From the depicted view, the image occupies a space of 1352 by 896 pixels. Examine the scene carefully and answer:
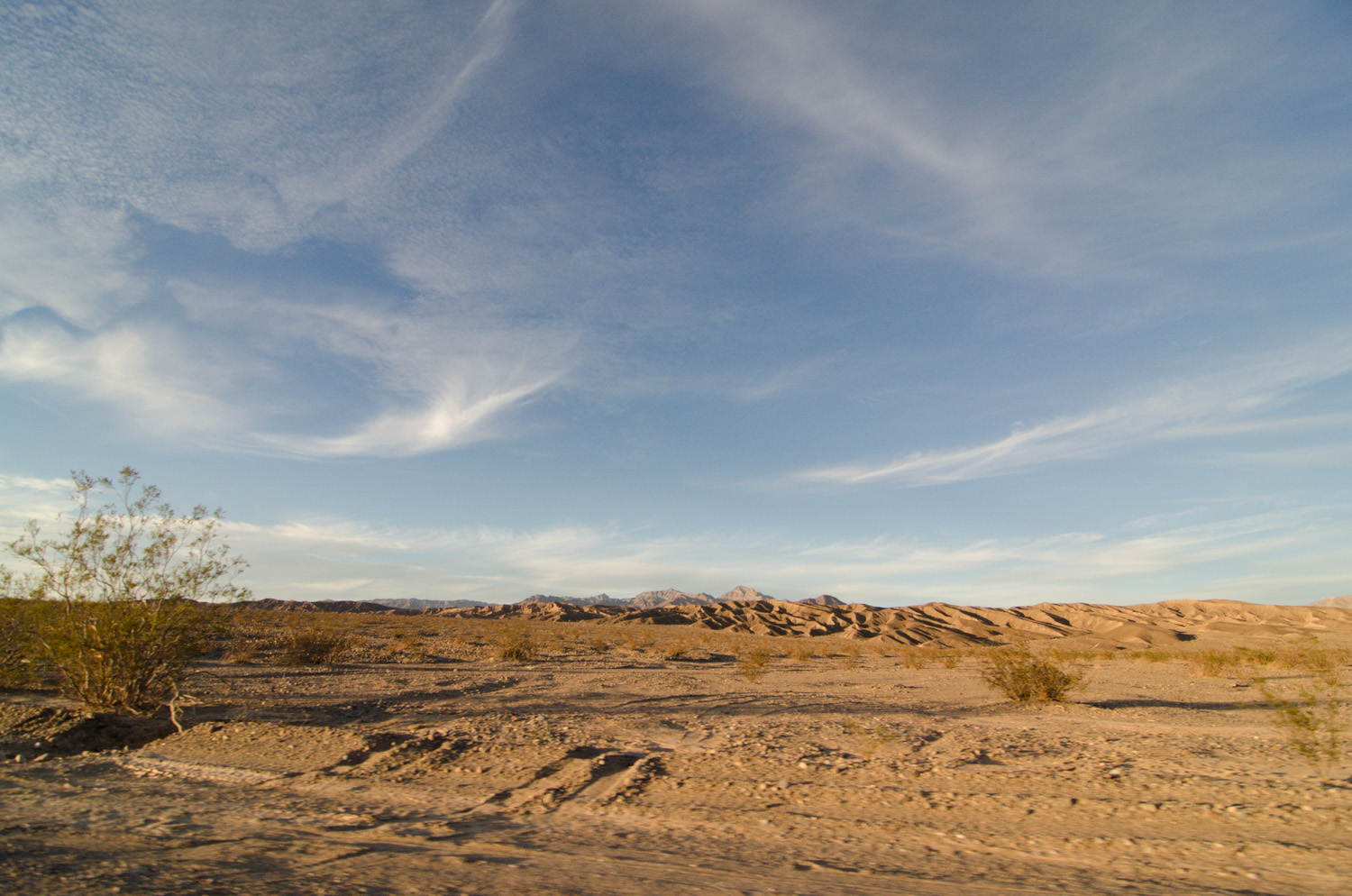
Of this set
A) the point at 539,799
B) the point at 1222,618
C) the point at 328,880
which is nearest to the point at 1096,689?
the point at 539,799

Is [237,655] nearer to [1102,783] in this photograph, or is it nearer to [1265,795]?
[1102,783]

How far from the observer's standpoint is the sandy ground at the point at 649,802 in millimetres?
4609

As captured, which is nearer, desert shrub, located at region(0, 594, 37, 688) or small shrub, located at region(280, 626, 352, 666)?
desert shrub, located at region(0, 594, 37, 688)

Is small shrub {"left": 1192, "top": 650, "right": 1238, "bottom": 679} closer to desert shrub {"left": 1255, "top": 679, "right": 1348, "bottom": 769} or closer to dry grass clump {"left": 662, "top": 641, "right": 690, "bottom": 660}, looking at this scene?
desert shrub {"left": 1255, "top": 679, "right": 1348, "bottom": 769}

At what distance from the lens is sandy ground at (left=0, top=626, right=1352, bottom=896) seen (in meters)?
4.61

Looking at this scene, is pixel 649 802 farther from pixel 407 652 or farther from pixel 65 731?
pixel 407 652

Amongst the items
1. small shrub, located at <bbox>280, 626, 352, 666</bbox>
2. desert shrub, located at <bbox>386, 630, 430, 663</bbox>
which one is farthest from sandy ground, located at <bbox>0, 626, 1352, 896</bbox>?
desert shrub, located at <bbox>386, 630, 430, 663</bbox>

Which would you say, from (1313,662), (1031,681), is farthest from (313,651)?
(1313,662)

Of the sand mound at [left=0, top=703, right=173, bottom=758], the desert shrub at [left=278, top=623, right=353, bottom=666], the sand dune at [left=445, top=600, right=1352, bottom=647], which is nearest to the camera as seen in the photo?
the sand mound at [left=0, top=703, right=173, bottom=758]

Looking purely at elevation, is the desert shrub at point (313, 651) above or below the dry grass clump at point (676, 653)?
above

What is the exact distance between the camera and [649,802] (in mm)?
6645

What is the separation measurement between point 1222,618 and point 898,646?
1660 inches

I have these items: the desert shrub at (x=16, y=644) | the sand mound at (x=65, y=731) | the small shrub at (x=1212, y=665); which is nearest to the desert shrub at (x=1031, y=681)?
the small shrub at (x=1212, y=665)

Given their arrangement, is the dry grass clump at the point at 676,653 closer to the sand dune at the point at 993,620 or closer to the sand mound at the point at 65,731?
the sand mound at the point at 65,731
